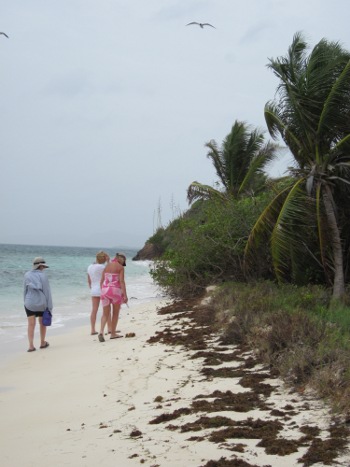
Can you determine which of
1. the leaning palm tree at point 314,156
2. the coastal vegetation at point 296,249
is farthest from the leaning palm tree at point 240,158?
the leaning palm tree at point 314,156

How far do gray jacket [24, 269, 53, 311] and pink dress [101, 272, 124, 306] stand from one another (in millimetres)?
1064

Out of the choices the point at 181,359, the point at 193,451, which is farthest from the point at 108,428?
the point at 181,359

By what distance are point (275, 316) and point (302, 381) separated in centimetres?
206

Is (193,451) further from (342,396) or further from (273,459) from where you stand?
(342,396)

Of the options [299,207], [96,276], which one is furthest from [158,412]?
[299,207]

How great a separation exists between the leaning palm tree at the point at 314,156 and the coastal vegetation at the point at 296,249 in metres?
0.03

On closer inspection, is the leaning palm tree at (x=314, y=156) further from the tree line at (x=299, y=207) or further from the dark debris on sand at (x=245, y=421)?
the dark debris on sand at (x=245, y=421)

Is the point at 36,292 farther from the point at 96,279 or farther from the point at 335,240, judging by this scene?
the point at 335,240

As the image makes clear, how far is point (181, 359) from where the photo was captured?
6723 millimetres

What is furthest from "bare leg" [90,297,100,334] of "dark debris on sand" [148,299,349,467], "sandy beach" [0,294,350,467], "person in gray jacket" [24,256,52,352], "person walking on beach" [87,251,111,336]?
"dark debris on sand" [148,299,349,467]

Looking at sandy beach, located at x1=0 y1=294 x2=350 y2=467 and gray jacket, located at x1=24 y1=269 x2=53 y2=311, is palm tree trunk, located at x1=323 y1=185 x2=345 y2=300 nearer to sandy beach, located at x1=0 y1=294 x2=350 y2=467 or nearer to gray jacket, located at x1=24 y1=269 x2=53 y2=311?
sandy beach, located at x1=0 y1=294 x2=350 y2=467

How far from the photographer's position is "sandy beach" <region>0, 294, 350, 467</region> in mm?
3607

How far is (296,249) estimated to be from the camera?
38.4ft

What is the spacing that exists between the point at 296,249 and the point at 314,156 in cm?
236
